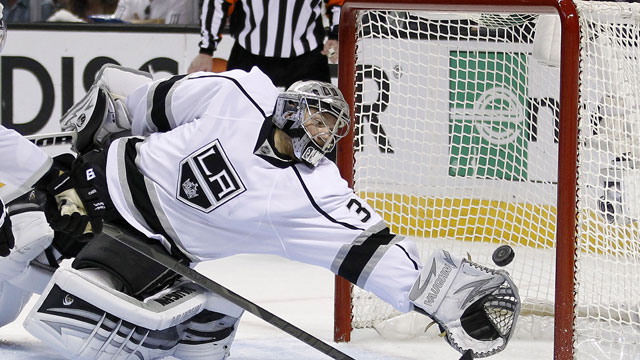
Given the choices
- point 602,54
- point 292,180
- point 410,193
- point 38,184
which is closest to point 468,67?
point 410,193

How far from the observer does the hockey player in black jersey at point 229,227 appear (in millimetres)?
2227

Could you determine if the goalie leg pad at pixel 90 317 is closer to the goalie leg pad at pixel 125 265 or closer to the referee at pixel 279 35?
the goalie leg pad at pixel 125 265

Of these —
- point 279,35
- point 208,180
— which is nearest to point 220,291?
point 208,180

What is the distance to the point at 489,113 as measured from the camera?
11.7 ft

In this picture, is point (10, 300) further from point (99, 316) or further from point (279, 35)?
point (279, 35)

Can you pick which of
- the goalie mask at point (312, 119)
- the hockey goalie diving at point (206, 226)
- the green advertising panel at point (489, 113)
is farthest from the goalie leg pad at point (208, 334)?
the green advertising panel at point (489, 113)

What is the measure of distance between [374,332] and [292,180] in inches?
37.2

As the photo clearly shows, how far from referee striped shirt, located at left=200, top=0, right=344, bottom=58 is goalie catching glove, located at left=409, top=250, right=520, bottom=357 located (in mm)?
1927

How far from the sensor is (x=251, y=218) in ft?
7.44

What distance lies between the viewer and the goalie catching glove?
87.0 inches

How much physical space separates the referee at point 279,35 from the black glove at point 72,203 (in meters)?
1.73

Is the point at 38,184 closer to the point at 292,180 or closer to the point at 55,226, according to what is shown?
the point at 55,226

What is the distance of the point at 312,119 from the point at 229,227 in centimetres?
30

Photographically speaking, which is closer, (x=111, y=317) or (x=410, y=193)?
(x=111, y=317)
